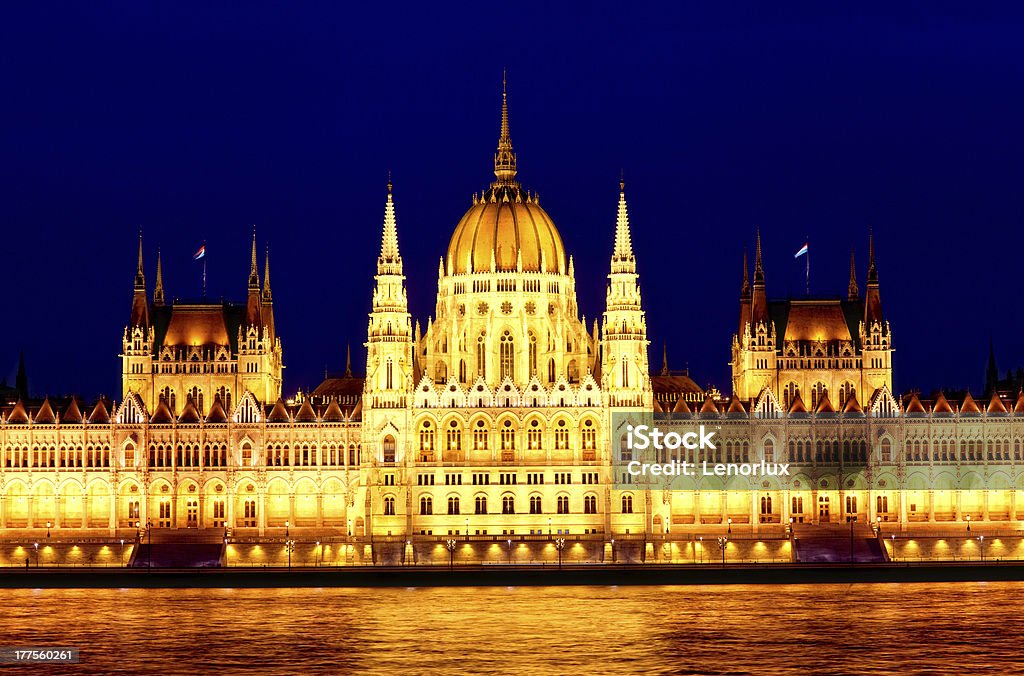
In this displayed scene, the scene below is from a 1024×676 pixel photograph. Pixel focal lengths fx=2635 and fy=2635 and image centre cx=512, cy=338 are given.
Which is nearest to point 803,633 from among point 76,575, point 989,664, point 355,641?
point 989,664

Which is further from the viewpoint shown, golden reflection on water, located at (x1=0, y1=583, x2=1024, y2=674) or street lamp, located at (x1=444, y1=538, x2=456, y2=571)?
street lamp, located at (x1=444, y1=538, x2=456, y2=571)

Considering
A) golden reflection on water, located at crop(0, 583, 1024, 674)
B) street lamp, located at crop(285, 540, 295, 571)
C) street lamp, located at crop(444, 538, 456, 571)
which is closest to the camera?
golden reflection on water, located at crop(0, 583, 1024, 674)

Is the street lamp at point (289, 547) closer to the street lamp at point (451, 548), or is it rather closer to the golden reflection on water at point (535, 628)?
the street lamp at point (451, 548)

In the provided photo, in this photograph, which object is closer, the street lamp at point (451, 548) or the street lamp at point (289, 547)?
the street lamp at point (289, 547)

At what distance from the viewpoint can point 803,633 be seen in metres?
155

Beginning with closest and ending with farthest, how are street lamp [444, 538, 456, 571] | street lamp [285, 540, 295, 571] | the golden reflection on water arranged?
the golden reflection on water < street lamp [285, 540, 295, 571] < street lamp [444, 538, 456, 571]

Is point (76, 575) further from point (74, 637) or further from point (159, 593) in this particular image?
point (74, 637)

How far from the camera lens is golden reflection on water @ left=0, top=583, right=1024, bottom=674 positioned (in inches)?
5684

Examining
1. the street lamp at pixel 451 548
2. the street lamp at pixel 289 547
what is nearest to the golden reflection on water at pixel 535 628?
the street lamp at pixel 451 548

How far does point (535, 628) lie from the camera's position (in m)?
157

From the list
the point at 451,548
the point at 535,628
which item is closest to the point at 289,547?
the point at 451,548

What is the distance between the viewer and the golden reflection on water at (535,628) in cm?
14438

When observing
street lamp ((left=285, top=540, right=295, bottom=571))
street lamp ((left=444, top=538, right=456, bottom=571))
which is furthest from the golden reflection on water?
street lamp ((left=285, top=540, right=295, bottom=571))

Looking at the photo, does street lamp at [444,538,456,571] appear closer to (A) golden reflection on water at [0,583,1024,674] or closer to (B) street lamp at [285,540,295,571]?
(A) golden reflection on water at [0,583,1024,674]
